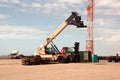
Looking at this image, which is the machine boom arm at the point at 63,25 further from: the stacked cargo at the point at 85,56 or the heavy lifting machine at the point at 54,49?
the stacked cargo at the point at 85,56

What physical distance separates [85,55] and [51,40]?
7560mm

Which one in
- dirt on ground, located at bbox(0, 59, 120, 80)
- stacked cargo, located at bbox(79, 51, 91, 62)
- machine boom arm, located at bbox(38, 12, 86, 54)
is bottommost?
dirt on ground, located at bbox(0, 59, 120, 80)

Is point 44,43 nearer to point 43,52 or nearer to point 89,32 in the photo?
point 43,52

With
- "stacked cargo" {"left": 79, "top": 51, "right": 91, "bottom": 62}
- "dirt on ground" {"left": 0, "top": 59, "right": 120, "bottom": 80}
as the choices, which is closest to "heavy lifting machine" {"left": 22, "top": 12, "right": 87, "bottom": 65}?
"stacked cargo" {"left": 79, "top": 51, "right": 91, "bottom": 62}

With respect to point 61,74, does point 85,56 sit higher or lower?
higher

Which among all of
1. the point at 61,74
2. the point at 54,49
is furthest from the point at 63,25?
the point at 61,74

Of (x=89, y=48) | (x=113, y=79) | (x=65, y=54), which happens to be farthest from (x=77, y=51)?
(x=113, y=79)

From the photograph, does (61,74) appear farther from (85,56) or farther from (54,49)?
(85,56)

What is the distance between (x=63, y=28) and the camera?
185 ft

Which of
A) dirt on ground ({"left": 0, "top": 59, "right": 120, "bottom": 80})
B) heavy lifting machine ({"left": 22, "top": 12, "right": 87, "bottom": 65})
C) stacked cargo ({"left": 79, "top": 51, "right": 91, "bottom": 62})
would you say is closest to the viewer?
dirt on ground ({"left": 0, "top": 59, "right": 120, "bottom": 80})

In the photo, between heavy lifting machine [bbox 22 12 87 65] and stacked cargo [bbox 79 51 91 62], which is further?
stacked cargo [bbox 79 51 91 62]

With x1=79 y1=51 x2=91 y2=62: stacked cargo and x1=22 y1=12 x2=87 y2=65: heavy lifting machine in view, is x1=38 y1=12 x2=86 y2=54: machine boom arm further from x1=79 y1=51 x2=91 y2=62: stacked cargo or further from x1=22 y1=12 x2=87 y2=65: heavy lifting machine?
x1=79 y1=51 x2=91 y2=62: stacked cargo

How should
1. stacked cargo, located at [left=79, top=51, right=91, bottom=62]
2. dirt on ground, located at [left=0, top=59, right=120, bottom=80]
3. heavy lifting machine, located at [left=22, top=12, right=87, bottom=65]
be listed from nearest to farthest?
dirt on ground, located at [left=0, top=59, right=120, bottom=80] → heavy lifting machine, located at [left=22, top=12, right=87, bottom=65] → stacked cargo, located at [left=79, top=51, right=91, bottom=62]

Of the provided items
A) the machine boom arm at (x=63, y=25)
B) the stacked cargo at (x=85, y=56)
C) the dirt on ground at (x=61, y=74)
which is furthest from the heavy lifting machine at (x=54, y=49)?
the dirt on ground at (x=61, y=74)
